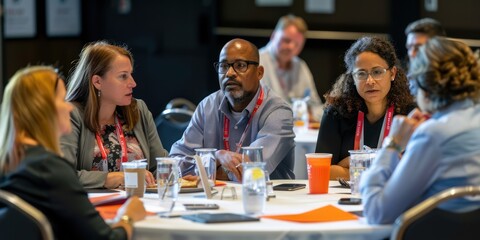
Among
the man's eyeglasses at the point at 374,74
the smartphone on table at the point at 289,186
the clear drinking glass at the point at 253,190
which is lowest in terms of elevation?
the smartphone on table at the point at 289,186

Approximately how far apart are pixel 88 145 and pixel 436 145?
1868 millimetres

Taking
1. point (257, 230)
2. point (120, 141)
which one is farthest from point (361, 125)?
point (257, 230)

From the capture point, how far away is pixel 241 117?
4684mm

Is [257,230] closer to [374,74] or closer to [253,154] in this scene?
[253,154]

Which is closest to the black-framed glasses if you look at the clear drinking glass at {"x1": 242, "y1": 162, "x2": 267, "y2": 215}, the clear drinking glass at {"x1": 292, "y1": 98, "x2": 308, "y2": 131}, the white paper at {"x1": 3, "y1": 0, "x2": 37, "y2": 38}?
the clear drinking glass at {"x1": 242, "y1": 162, "x2": 267, "y2": 215}

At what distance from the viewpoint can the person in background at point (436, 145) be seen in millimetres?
3018

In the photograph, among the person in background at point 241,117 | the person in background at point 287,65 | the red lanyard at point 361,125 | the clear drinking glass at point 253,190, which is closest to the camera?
the clear drinking glass at point 253,190

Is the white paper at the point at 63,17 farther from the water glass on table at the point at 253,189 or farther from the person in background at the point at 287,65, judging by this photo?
the water glass on table at the point at 253,189

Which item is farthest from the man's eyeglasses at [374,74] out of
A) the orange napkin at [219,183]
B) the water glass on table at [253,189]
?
the water glass on table at [253,189]

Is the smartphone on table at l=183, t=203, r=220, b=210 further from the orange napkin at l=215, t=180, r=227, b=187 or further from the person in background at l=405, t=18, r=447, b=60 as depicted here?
the person in background at l=405, t=18, r=447, b=60

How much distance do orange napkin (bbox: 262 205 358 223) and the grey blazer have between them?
1.12 m

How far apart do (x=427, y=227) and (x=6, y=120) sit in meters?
1.43

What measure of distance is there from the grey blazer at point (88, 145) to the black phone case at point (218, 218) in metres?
0.92

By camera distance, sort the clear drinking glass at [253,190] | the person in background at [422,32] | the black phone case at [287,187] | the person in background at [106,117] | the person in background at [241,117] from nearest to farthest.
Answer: the clear drinking glass at [253,190] → the black phone case at [287,187] → the person in background at [106,117] → the person in background at [241,117] → the person in background at [422,32]
